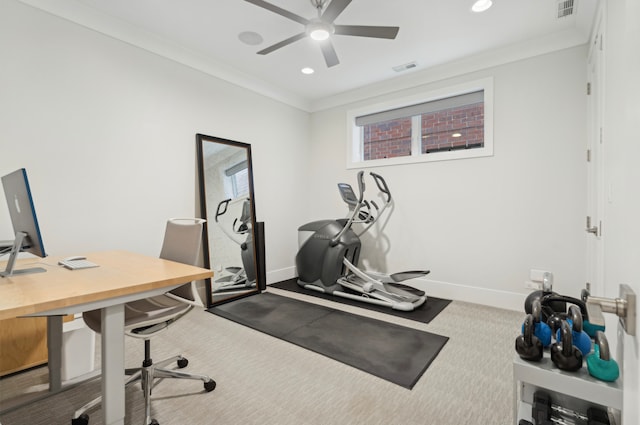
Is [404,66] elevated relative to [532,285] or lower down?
elevated

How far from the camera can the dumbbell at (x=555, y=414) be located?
985mm

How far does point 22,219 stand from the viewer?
1.54m

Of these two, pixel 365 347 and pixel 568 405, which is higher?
pixel 568 405

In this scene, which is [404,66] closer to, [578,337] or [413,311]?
[413,311]

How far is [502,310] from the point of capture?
325 centimetres

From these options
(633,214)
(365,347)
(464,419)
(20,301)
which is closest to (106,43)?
(20,301)

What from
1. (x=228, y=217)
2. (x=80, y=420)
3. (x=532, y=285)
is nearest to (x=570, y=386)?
(x=80, y=420)

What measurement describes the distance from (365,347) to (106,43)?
352 centimetres

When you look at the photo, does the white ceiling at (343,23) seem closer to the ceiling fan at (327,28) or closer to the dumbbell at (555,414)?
the ceiling fan at (327,28)

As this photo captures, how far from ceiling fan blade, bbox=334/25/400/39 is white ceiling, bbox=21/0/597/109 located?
→ 0.28 m

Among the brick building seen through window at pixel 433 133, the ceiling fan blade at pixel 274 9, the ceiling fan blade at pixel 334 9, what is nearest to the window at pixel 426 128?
the brick building seen through window at pixel 433 133

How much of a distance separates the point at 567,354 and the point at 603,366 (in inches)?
3.6

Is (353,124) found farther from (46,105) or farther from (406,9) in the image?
(46,105)

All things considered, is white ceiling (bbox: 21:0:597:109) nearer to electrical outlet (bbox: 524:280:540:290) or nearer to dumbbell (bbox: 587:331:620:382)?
electrical outlet (bbox: 524:280:540:290)
